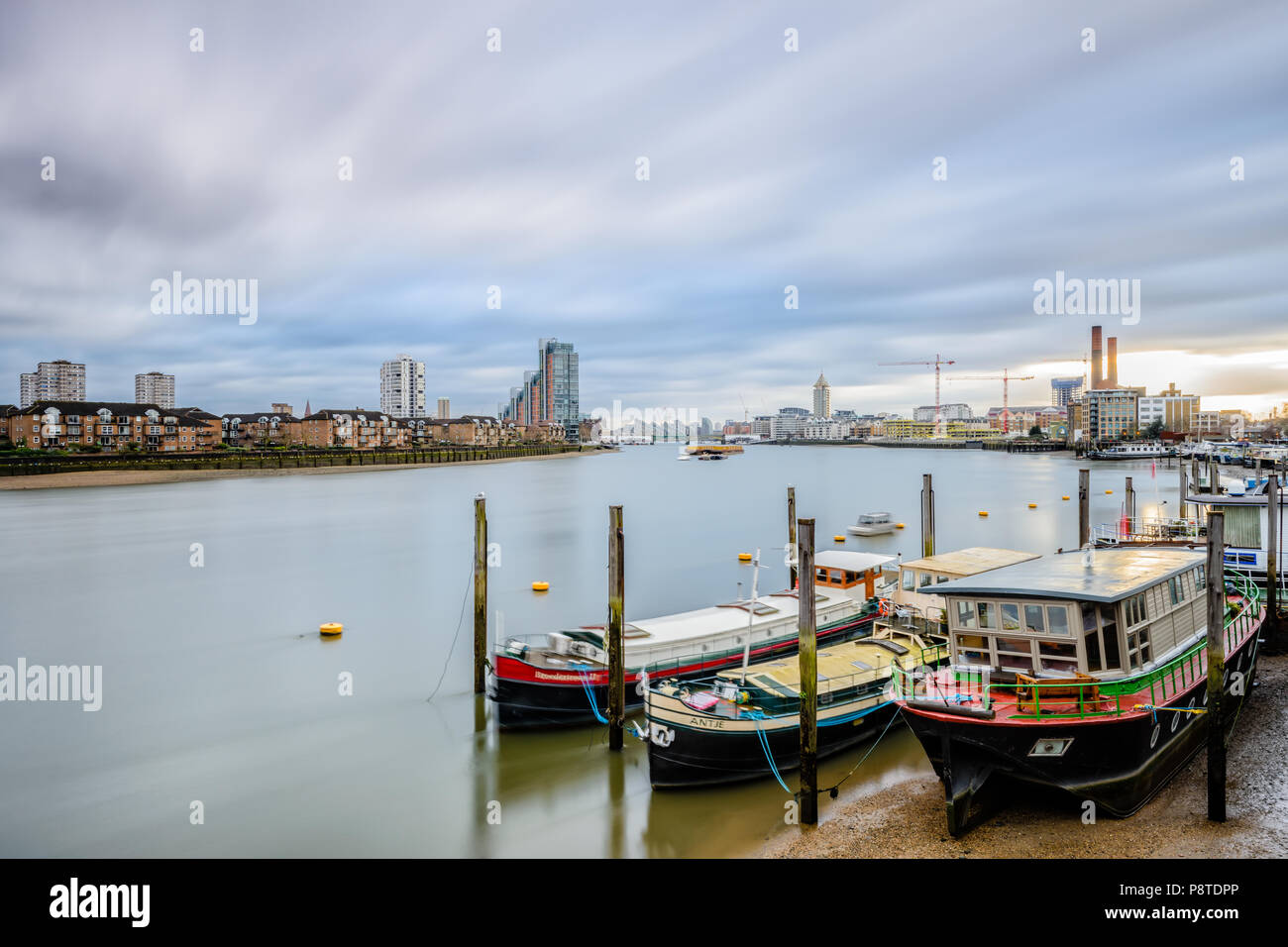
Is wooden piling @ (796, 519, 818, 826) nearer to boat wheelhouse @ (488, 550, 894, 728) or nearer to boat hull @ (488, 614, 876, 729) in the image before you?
boat wheelhouse @ (488, 550, 894, 728)

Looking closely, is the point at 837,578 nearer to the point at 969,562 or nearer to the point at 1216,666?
the point at 969,562

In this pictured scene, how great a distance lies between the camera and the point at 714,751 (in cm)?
1284

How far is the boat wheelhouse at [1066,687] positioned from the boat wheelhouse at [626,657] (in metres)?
3.29

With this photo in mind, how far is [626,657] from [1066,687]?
8.55m

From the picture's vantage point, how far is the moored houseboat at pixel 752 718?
42.0 ft

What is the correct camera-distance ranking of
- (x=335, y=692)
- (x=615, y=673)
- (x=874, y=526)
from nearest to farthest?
(x=615, y=673) < (x=335, y=692) < (x=874, y=526)

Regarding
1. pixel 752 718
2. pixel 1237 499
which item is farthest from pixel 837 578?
pixel 1237 499

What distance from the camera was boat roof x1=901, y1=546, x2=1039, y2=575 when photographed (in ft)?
61.0

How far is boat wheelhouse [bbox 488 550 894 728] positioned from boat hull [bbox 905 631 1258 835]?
3.98 meters

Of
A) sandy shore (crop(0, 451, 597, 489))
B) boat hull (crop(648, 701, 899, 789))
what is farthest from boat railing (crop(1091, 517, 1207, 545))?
sandy shore (crop(0, 451, 597, 489))

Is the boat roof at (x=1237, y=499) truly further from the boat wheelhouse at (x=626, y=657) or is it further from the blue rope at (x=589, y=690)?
the blue rope at (x=589, y=690)

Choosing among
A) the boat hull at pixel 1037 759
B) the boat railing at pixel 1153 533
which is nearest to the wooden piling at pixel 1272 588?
the boat railing at pixel 1153 533

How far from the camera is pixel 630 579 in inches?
1419
